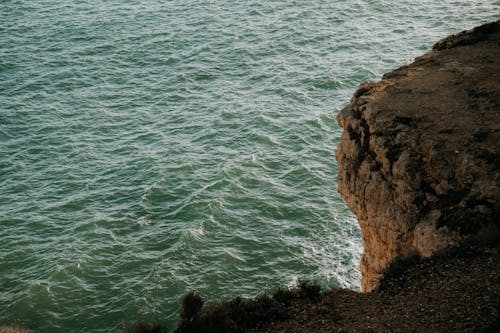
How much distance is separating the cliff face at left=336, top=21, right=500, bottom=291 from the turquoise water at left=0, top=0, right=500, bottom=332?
25.1 ft

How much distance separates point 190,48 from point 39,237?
26.1 meters

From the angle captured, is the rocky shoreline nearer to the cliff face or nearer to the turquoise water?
the cliff face

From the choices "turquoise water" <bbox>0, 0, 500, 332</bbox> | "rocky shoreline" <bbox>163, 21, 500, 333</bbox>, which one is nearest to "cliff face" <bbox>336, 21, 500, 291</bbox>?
"rocky shoreline" <bbox>163, 21, 500, 333</bbox>

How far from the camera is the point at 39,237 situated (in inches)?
1153

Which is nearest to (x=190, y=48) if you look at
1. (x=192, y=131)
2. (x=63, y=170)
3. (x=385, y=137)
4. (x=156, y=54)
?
(x=156, y=54)

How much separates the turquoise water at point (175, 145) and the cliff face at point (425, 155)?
301 inches

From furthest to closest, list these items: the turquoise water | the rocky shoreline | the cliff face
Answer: the turquoise water
the cliff face
the rocky shoreline

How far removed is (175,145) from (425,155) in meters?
21.8

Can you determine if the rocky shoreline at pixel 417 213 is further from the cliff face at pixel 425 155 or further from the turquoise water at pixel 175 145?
the turquoise water at pixel 175 145

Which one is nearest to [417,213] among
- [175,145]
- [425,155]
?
[425,155]

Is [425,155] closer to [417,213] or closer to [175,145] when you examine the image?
[417,213]

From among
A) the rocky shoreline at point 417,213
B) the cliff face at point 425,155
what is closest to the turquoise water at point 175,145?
the cliff face at point 425,155

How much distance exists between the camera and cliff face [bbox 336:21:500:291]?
1630 centimetres

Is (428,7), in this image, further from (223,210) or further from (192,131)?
(223,210)
